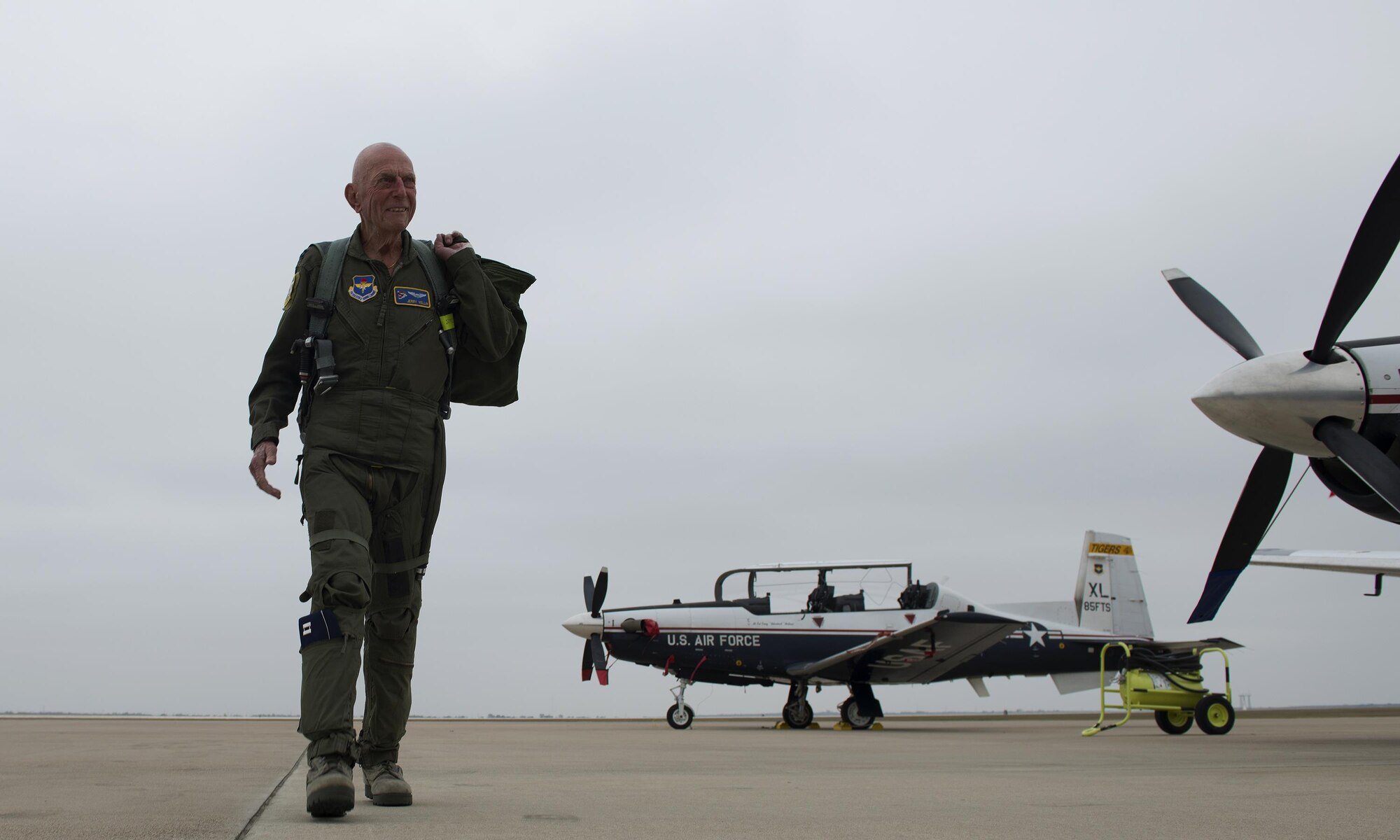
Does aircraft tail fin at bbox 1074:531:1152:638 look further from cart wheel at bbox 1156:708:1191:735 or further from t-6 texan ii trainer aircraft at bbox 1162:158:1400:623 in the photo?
t-6 texan ii trainer aircraft at bbox 1162:158:1400:623

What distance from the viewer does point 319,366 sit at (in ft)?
10.1

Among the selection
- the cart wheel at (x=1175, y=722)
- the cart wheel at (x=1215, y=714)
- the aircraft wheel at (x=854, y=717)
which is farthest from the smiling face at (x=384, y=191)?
the aircraft wheel at (x=854, y=717)

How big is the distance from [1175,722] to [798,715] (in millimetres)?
6555

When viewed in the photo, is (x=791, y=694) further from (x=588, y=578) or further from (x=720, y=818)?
(x=720, y=818)

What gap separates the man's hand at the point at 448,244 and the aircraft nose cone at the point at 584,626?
13.9 meters

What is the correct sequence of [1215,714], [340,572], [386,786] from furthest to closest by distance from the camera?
[1215,714] → [386,786] → [340,572]

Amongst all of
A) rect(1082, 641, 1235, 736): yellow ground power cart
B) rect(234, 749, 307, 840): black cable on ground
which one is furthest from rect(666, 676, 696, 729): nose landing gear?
rect(234, 749, 307, 840): black cable on ground

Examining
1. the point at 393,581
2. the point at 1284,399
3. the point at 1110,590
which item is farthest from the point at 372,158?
the point at 1110,590

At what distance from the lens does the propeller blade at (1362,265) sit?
6.22 meters

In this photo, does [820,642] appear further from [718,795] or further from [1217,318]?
[718,795]

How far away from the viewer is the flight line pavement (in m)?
2.46

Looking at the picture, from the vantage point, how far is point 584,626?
1689cm

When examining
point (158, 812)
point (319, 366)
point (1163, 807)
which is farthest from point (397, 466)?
point (1163, 807)

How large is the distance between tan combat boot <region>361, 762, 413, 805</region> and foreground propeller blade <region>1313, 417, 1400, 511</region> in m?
5.48
